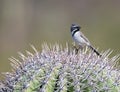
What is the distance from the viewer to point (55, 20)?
13852mm

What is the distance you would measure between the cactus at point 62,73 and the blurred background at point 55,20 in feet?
26.6

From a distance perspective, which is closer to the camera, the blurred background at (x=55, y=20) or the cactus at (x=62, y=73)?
the cactus at (x=62, y=73)

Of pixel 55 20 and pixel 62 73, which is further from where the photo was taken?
pixel 55 20

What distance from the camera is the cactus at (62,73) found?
423 centimetres

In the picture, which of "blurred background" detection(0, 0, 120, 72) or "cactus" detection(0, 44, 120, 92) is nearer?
"cactus" detection(0, 44, 120, 92)

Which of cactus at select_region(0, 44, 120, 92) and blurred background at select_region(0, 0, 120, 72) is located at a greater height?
blurred background at select_region(0, 0, 120, 72)

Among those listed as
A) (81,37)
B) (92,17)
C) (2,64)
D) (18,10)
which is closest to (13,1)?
(18,10)

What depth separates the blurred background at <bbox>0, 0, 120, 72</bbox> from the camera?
13.1m

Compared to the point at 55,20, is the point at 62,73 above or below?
below

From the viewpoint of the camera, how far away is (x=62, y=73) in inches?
169

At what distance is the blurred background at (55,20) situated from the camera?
13.1m

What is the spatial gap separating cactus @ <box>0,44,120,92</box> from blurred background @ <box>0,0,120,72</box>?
320 inches

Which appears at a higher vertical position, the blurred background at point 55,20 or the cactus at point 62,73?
the blurred background at point 55,20

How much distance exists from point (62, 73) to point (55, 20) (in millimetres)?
9592
